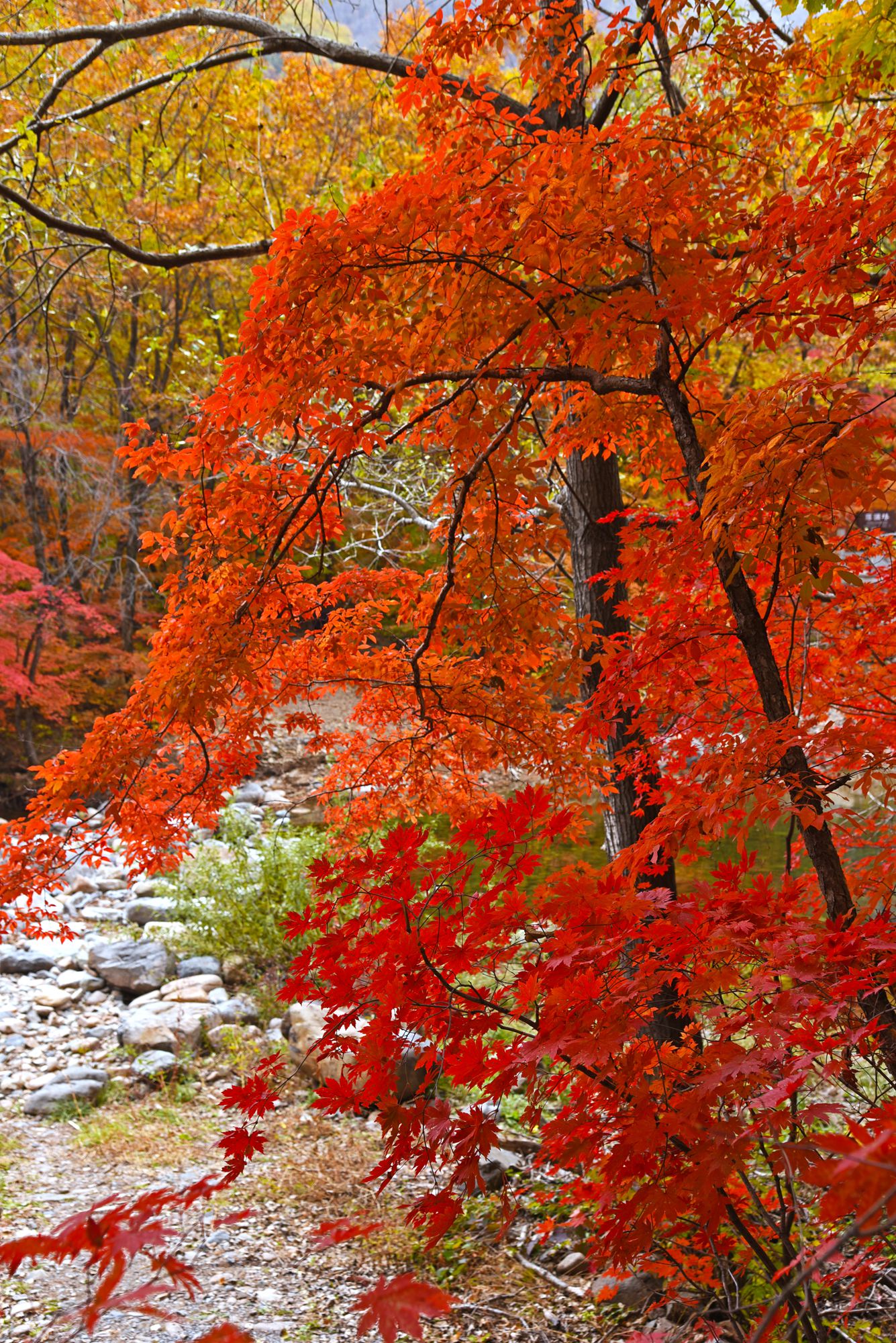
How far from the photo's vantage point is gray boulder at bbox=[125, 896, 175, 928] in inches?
315

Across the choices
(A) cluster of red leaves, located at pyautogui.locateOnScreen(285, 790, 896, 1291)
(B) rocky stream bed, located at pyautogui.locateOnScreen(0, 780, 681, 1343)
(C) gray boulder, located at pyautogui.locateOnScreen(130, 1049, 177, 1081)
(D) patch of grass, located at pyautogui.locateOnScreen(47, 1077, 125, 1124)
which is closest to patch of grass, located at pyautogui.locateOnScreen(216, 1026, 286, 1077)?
(B) rocky stream bed, located at pyautogui.locateOnScreen(0, 780, 681, 1343)

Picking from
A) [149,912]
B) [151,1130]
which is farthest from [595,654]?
[149,912]

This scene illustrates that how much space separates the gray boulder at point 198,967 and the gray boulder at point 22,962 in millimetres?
1053

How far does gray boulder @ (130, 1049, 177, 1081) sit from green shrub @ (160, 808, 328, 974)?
123 centimetres

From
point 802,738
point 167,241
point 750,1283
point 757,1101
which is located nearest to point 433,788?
point 750,1283

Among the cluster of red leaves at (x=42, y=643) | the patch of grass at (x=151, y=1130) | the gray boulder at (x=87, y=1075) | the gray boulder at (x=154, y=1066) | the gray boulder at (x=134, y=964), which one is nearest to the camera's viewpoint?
the patch of grass at (x=151, y=1130)

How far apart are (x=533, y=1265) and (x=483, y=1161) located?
747 mm

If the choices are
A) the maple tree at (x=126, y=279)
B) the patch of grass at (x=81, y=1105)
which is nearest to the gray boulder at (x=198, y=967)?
the patch of grass at (x=81, y=1105)

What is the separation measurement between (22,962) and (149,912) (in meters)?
1.33

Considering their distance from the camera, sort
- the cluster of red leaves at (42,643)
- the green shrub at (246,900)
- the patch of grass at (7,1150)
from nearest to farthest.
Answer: the patch of grass at (7,1150) → the green shrub at (246,900) → the cluster of red leaves at (42,643)

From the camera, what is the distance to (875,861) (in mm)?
3545

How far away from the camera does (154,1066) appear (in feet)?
18.2

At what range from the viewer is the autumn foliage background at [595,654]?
1.79 meters

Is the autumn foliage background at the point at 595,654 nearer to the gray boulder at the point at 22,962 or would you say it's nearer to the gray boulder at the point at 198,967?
the gray boulder at the point at 198,967
